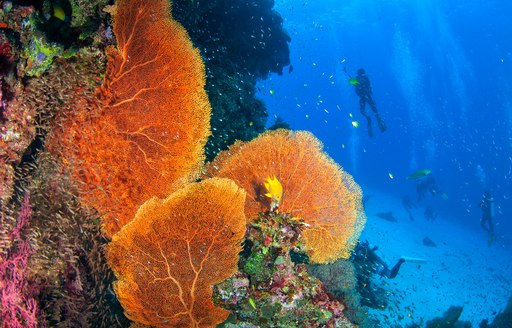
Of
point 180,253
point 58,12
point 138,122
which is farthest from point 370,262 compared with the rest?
point 58,12

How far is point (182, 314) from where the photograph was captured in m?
4.27

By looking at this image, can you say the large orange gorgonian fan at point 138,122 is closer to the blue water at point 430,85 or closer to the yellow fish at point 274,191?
the yellow fish at point 274,191

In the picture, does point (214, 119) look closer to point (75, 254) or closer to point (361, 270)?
point (75, 254)

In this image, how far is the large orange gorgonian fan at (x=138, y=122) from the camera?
4.27 m

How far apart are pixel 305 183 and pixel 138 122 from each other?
2774 mm

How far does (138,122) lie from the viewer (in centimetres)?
447

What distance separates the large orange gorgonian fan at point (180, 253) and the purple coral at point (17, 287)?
0.92 meters

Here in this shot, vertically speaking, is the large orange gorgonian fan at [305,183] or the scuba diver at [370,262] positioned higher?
the scuba diver at [370,262]

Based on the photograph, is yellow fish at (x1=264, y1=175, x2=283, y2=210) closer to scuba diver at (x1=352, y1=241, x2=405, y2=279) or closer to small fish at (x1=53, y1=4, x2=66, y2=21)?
small fish at (x1=53, y1=4, x2=66, y2=21)

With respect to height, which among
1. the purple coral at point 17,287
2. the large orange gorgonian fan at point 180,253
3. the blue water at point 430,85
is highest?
the blue water at point 430,85

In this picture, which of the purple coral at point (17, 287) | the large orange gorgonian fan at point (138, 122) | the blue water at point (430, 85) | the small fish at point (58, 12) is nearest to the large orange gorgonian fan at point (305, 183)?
the large orange gorgonian fan at point (138, 122)

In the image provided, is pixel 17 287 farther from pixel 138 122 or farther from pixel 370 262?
pixel 370 262

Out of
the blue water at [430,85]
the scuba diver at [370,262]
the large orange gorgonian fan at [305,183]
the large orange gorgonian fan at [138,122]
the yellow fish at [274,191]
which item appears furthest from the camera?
the blue water at [430,85]

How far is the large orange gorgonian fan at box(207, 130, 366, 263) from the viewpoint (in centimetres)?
542
